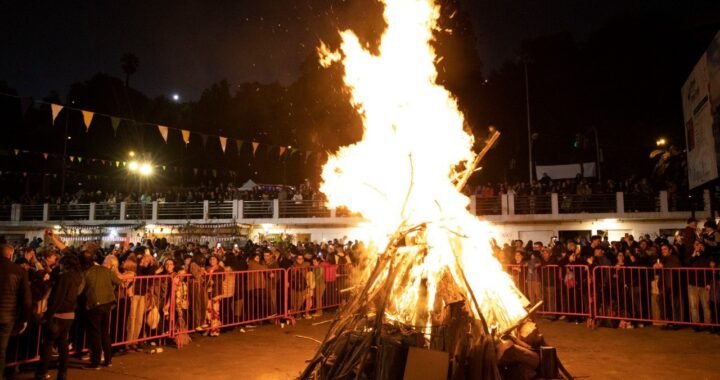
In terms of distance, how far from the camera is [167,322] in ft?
30.9

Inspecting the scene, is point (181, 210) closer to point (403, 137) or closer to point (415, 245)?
point (403, 137)

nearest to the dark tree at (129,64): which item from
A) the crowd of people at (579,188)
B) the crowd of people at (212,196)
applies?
the crowd of people at (212,196)

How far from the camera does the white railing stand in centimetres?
2333

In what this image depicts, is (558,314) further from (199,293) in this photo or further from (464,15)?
(464,15)

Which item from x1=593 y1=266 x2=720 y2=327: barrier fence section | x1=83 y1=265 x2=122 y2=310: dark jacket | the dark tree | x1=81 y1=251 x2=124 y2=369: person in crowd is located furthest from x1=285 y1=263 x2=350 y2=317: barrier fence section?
the dark tree

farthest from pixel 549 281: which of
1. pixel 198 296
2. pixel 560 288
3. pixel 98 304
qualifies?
pixel 98 304

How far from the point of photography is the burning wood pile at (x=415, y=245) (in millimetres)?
5906

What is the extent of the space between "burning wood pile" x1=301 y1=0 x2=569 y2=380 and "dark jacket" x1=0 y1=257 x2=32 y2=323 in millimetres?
3383

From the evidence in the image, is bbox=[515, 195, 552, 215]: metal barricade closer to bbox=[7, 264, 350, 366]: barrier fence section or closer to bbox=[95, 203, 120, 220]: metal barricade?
bbox=[7, 264, 350, 366]: barrier fence section

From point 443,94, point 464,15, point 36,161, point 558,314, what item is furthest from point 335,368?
point 36,161

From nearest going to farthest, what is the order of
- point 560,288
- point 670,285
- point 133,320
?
1. point 133,320
2. point 670,285
3. point 560,288

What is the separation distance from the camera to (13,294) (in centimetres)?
625

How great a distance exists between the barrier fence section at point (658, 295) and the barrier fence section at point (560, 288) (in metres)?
0.30

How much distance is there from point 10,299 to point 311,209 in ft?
71.2
